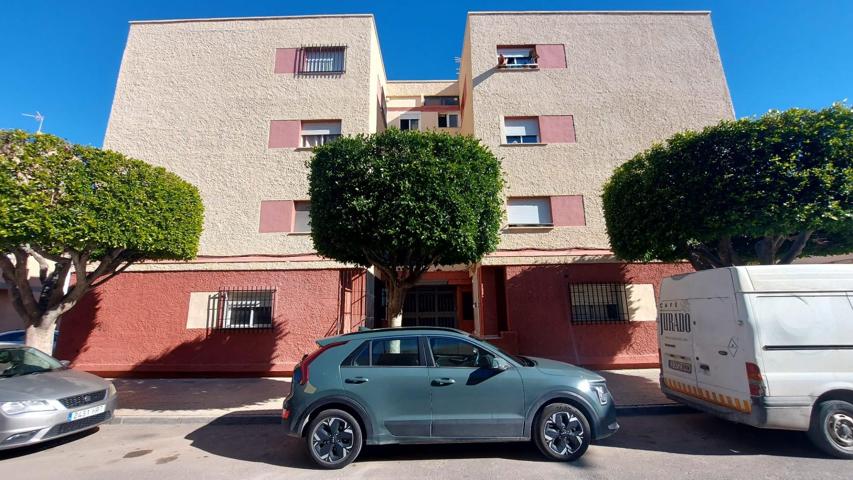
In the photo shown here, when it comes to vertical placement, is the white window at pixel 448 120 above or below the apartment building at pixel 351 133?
above

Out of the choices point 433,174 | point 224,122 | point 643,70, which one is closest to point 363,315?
point 433,174

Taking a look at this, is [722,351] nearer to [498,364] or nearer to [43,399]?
[498,364]

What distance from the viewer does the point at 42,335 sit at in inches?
282

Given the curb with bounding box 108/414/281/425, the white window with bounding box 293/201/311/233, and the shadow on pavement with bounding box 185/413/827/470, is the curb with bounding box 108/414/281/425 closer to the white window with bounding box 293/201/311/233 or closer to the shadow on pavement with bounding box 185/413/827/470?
the shadow on pavement with bounding box 185/413/827/470

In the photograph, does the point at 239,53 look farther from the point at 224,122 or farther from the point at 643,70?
the point at 643,70

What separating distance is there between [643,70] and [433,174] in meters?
10.2

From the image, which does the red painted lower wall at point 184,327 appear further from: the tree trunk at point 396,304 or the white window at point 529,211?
the white window at point 529,211

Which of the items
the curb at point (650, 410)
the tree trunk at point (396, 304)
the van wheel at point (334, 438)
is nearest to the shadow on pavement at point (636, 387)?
the curb at point (650, 410)

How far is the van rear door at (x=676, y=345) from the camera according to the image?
17.7 feet

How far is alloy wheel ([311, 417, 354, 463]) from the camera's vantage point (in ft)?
14.0

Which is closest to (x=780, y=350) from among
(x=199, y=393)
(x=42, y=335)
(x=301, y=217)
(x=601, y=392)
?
(x=601, y=392)

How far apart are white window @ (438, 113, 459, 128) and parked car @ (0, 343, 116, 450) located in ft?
52.1

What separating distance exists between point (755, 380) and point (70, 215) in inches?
414

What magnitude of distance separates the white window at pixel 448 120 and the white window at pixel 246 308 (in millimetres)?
12101
